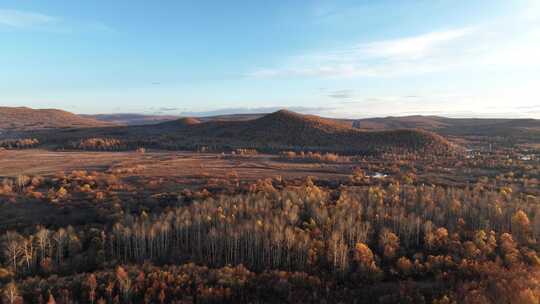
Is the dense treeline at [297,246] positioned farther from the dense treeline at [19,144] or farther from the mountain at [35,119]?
the mountain at [35,119]

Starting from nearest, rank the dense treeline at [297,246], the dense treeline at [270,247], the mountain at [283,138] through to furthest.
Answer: the dense treeline at [270,247] < the dense treeline at [297,246] < the mountain at [283,138]

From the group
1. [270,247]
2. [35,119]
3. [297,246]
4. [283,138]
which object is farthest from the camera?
[35,119]

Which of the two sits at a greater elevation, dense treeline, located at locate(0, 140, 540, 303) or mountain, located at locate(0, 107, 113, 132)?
mountain, located at locate(0, 107, 113, 132)

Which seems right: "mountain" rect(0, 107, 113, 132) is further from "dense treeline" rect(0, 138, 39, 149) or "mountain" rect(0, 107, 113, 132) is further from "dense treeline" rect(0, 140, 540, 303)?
"dense treeline" rect(0, 140, 540, 303)

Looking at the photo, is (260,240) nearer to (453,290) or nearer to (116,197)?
(453,290)

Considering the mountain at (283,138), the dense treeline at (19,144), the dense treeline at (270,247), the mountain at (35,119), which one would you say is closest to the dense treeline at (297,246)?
the dense treeline at (270,247)

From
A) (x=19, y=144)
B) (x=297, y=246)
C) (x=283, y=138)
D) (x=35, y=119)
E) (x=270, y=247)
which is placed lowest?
(x=270, y=247)

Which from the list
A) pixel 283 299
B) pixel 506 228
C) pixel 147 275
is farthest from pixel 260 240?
pixel 506 228

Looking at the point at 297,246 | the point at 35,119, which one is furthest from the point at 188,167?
the point at 35,119

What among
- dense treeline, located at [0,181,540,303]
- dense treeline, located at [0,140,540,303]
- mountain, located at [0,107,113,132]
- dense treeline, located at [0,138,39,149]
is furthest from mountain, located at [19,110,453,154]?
mountain, located at [0,107,113,132]

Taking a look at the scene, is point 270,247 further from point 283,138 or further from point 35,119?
point 35,119

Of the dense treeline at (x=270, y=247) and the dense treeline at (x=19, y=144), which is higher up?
the dense treeline at (x=19, y=144)
